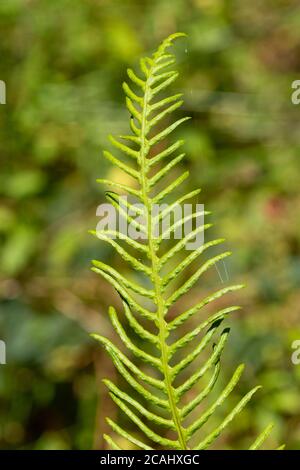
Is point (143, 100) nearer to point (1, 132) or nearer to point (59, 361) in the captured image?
point (59, 361)

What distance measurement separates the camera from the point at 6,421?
1.57m

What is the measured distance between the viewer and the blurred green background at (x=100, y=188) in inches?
62.2

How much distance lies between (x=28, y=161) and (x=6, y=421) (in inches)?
28.2

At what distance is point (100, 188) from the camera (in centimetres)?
184

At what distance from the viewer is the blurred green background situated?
158 centimetres
